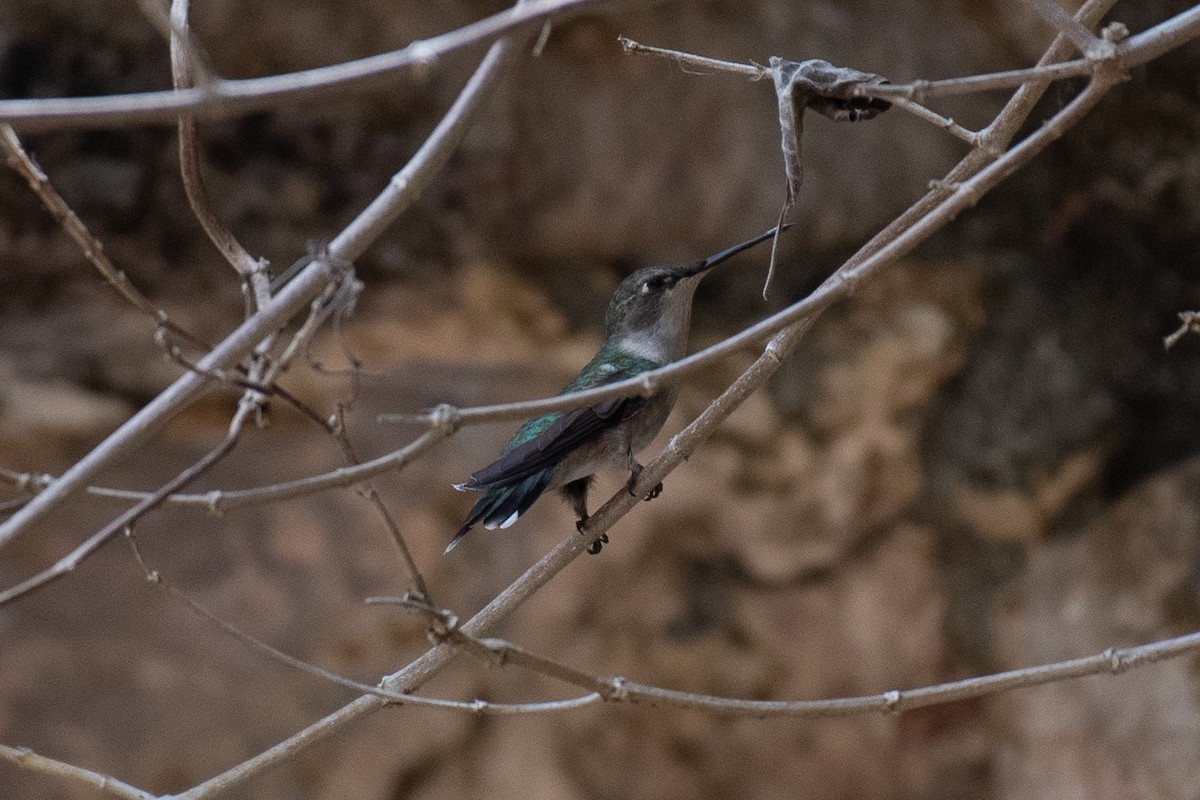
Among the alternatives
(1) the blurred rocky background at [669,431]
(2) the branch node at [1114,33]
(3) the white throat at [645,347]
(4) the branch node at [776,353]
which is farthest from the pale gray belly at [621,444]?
(1) the blurred rocky background at [669,431]

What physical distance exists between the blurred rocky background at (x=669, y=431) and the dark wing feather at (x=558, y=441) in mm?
1783

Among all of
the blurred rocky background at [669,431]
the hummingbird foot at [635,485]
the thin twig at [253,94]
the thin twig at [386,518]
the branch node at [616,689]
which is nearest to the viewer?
the thin twig at [253,94]

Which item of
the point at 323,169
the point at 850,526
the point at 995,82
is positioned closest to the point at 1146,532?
the point at 850,526

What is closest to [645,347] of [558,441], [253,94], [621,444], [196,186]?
[621,444]

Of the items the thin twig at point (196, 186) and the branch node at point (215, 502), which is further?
the thin twig at point (196, 186)

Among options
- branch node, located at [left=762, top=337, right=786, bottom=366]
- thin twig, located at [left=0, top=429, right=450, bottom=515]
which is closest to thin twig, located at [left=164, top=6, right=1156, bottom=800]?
branch node, located at [left=762, top=337, right=786, bottom=366]

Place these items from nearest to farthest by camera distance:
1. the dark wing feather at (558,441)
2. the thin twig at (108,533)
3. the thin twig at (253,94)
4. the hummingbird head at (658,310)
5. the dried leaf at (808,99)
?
the thin twig at (253,94), the thin twig at (108,533), the dried leaf at (808,99), the dark wing feather at (558,441), the hummingbird head at (658,310)

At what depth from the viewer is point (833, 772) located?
15.5 feet

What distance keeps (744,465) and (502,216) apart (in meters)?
1.18

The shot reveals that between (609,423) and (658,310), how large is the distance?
61 cm

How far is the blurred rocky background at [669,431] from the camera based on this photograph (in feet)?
13.3

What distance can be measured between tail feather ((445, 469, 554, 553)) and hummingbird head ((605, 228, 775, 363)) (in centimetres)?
66

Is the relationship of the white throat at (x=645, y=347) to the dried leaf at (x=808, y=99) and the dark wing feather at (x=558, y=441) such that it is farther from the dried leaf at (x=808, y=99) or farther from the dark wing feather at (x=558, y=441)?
the dried leaf at (x=808, y=99)

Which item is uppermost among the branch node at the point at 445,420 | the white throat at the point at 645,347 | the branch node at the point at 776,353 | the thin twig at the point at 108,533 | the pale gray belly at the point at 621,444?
the white throat at the point at 645,347
